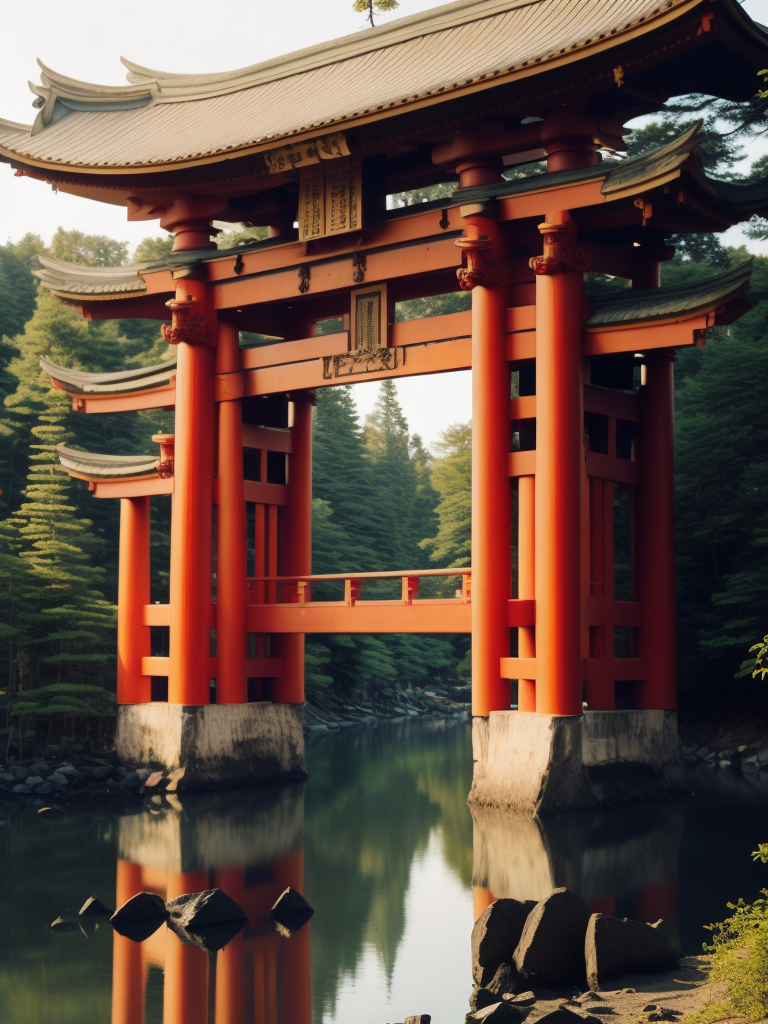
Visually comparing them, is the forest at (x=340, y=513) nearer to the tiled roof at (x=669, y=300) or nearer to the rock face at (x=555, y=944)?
the tiled roof at (x=669, y=300)

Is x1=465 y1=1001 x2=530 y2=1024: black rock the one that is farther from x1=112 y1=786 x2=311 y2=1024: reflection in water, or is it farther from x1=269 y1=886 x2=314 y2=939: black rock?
x1=269 y1=886 x2=314 y2=939: black rock

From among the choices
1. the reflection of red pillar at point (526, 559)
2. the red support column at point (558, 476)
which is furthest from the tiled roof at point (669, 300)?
the reflection of red pillar at point (526, 559)

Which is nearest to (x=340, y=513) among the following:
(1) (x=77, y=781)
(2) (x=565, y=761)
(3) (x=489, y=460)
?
(1) (x=77, y=781)

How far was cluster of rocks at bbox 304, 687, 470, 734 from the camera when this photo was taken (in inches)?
1395

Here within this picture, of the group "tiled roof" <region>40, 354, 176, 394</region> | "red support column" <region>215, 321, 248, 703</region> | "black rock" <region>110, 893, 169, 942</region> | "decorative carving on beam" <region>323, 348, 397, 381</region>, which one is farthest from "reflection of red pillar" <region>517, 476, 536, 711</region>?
"tiled roof" <region>40, 354, 176, 394</region>

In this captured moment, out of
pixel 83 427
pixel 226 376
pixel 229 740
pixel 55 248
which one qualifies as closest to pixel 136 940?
pixel 229 740

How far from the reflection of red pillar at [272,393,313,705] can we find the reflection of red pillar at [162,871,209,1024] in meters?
10.7

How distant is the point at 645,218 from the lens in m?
17.5

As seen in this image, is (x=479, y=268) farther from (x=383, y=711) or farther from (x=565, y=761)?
(x=383, y=711)

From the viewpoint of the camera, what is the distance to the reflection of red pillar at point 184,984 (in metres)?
9.73

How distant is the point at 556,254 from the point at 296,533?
7553mm

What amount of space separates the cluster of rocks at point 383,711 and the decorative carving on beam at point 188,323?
14634 millimetres

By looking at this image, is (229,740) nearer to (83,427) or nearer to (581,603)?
(581,603)

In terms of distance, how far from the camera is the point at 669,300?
58.0ft
